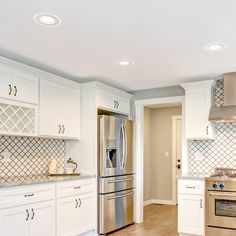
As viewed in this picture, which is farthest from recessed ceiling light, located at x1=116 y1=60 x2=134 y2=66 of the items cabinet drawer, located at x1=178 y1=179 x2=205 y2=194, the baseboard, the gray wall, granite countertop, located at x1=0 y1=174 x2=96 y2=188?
the baseboard

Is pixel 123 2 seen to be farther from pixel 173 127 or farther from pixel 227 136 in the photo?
pixel 173 127

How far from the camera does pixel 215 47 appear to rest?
3.08 metres

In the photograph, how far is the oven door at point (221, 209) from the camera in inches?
146

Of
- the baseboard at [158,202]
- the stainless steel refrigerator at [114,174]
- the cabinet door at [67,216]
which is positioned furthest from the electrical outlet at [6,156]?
the baseboard at [158,202]

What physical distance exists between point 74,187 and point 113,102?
5.18ft

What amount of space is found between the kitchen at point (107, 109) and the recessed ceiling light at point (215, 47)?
0.03 feet

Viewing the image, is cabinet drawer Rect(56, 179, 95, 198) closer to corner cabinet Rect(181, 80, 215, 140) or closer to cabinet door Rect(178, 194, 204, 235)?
cabinet door Rect(178, 194, 204, 235)

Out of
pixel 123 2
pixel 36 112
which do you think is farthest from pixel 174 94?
pixel 123 2

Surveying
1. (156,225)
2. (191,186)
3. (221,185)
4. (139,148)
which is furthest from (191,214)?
(139,148)

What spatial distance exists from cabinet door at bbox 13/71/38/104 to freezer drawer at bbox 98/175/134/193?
1.57m

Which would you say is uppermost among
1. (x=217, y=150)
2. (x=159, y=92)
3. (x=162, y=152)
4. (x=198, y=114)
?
(x=159, y=92)

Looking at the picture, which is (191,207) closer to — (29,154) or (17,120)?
(29,154)

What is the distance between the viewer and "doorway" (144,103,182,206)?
6.72 metres

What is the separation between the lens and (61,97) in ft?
13.4
